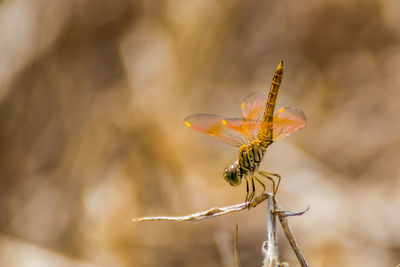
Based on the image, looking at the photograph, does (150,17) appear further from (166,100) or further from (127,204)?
(127,204)

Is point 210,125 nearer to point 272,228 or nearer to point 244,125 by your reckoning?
point 244,125

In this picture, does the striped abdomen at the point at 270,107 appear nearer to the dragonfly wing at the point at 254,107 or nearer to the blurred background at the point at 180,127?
the dragonfly wing at the point at 254,107

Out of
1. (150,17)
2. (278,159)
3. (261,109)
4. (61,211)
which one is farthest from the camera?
(150,17)

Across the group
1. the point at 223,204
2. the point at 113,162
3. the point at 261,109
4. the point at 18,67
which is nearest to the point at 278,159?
the point at 223,204

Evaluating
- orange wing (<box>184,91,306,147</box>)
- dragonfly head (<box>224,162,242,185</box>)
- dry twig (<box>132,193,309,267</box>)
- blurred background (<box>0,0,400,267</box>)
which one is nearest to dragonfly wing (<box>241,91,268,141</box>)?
orange wing (<box>184,91,306,147</box>)

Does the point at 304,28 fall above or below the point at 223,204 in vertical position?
above

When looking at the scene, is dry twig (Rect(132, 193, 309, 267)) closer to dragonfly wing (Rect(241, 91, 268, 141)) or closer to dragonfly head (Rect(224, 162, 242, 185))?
dragonfly head (Rect(224, 162, 242, 185))

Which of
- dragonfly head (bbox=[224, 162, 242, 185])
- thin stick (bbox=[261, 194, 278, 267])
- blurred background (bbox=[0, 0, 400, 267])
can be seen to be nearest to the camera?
thin stick (bbox=[261, 194, 278, 267])
